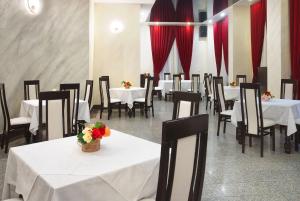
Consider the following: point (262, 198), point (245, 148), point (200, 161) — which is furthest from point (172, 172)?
point (245, 148)

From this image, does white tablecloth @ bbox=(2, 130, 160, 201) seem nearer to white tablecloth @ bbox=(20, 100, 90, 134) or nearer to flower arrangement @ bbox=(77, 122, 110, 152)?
flower arrangement @ bbox=(77, 122, 110, 152)

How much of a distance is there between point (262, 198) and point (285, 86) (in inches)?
135

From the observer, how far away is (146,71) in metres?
13.1

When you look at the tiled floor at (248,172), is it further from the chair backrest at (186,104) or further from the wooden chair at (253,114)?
the chair backrest at (186,104)

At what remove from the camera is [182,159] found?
138cm

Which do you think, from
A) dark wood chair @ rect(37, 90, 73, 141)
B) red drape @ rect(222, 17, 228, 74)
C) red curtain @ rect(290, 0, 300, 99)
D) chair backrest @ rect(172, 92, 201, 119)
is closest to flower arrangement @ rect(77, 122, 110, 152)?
chair backrest @ rect(172, 92, 201, 119)

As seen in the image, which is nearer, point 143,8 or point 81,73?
point 81,73

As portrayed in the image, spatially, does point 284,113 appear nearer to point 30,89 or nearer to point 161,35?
point 30,89

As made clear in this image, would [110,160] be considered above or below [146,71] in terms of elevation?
below

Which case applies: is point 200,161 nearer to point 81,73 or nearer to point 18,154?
point 18,154

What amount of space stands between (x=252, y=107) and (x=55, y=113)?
282 centimetres

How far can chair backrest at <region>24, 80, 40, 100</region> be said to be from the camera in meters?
5.57

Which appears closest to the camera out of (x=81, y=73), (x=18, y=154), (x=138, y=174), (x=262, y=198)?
(x=138, y=174)

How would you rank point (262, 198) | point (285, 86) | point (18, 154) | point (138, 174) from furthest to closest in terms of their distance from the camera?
point (285, 86) < point (262, 198) < point (18, 154) < point (138, 174)
